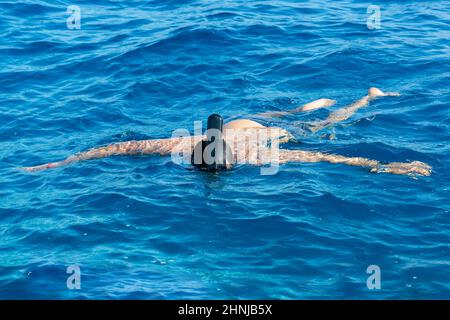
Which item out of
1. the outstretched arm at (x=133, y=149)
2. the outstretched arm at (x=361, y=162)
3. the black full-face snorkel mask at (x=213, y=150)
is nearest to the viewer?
the black full-face snorkel mask at (x=213, y=150)

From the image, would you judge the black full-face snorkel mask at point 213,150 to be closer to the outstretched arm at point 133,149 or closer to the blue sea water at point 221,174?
the blue sea water at point 221,174

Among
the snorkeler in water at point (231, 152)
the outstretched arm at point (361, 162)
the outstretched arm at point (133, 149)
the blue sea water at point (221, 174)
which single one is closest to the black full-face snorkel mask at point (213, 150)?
the snorkeler in water at point (231, 152)

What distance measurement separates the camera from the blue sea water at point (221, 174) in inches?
397

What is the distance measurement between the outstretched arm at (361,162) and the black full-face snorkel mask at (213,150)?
135cm

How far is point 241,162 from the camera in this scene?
533 inches

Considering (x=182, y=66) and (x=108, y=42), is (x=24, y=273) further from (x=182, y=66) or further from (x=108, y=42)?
(x=108, y=42)

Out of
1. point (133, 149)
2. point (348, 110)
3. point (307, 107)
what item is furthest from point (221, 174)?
point (348, 110)

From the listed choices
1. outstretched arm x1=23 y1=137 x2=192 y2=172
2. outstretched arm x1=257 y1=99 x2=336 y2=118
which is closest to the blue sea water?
outstretched arm x1=23 y1=137 x2=192 y2=172

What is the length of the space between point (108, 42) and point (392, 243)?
42.9ft

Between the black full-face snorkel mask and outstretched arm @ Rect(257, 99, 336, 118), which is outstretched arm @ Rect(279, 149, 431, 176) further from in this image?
outstretched arm @ Rect(257, 99, 336, 118)

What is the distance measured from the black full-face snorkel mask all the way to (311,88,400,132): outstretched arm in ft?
10.0

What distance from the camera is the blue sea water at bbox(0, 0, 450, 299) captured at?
10.1m

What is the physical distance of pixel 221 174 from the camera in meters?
13.0
